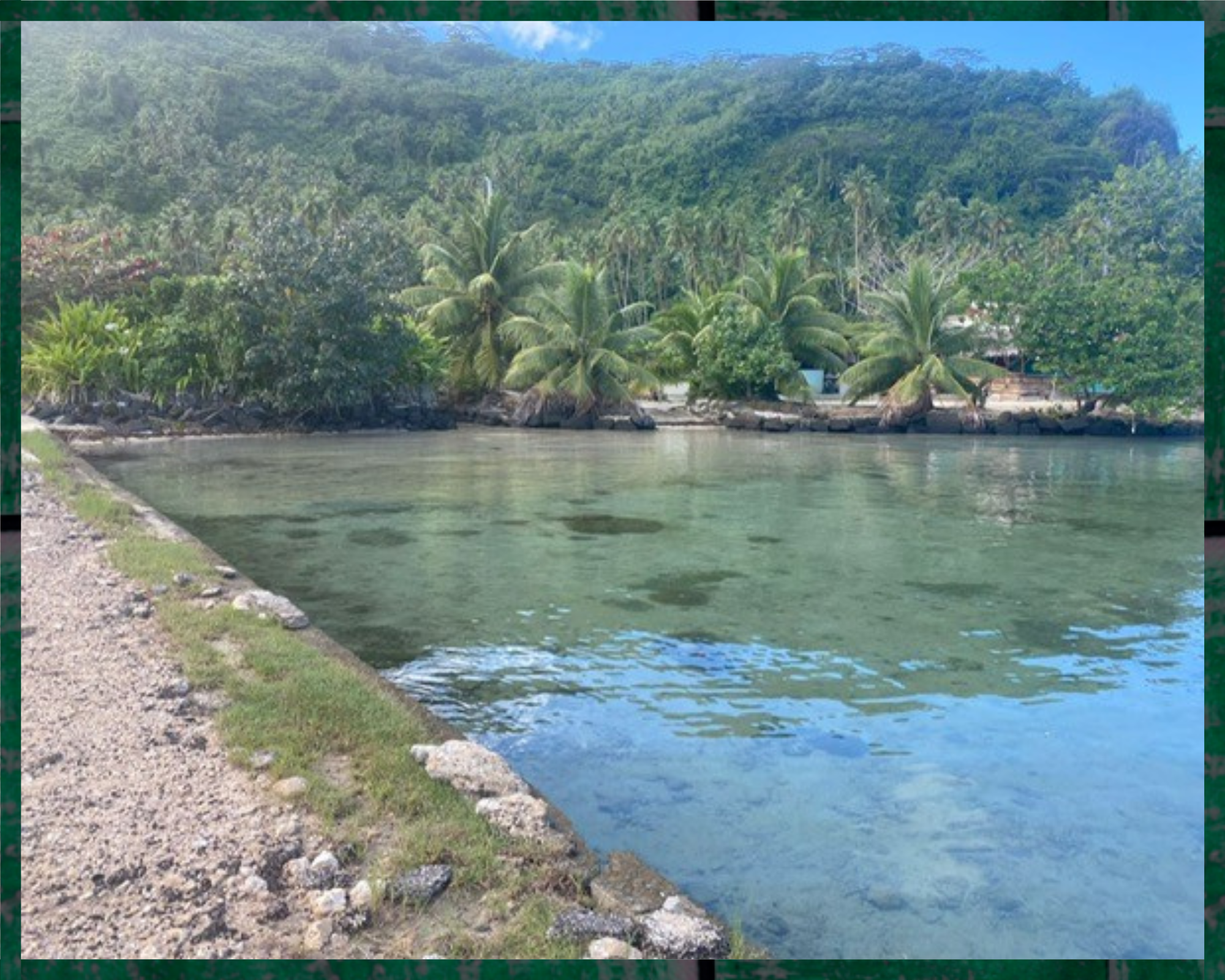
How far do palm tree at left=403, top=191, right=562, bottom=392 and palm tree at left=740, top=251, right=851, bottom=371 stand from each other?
5.43 meters

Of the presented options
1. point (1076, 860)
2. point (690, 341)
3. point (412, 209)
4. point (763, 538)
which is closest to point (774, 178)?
point (412, 209)

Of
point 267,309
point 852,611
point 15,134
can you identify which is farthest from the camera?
point 267,309

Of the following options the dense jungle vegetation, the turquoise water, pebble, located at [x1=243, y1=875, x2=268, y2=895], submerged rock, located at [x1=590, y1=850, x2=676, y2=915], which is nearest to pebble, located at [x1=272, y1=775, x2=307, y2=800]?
pebble, located at [x1=243, y1=875, x2=268, y2=895]

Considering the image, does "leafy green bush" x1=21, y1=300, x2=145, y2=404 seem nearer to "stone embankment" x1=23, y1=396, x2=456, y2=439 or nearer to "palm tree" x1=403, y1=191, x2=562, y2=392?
"stone embankment" x1=23, y1=396, x2=456, y2=439

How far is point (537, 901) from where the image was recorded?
93.4 inches

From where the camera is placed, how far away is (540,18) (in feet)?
4.21

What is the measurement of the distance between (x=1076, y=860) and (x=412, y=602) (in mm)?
5063

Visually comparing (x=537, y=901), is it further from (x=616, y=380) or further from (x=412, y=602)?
(x=616, y=380)

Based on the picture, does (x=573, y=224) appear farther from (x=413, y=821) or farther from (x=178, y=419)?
(x=413, y=821)

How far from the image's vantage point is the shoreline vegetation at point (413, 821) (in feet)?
7.27

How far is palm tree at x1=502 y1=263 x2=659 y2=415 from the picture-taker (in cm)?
2658

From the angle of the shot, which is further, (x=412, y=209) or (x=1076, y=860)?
(x=412, y=209)

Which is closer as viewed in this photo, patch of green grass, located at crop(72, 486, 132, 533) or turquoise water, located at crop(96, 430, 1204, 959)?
turquoise water, located at crop(96, 430, 1204, 959)

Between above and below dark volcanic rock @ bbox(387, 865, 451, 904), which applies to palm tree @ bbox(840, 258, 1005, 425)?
above
